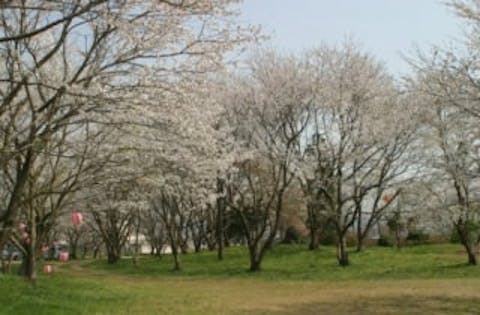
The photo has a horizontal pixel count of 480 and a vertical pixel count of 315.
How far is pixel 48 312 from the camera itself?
1341 cm

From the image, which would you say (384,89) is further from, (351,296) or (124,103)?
(124,103)

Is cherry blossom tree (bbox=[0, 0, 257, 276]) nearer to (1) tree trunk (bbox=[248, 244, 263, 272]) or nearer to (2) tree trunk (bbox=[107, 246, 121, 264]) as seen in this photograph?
(1) tree trunk (bbox=[248, 244, 263, 272])

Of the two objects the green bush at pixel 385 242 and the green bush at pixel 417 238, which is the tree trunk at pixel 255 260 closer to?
the green bush at pixel 385 242

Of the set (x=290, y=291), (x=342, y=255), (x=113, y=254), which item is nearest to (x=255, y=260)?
(x=342, y=255)

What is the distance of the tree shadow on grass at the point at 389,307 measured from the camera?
48.8 feet

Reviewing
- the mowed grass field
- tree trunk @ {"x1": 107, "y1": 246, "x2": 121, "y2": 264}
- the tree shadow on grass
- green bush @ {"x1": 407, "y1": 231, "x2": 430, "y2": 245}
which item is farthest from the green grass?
tree trunk @ {"x1": 107, "y1": 246, "x2": 121, "y2": 264}

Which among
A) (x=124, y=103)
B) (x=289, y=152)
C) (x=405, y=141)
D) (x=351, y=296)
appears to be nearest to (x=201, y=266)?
(x=289, y=152)

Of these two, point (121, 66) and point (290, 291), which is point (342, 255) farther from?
point (121, 66)

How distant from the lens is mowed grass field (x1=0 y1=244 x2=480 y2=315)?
15.5 m

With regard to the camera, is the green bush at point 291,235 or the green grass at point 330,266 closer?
the green grass at point 330,266

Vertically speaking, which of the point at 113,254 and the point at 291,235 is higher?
the point at 291,235

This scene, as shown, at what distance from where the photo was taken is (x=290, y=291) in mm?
21359

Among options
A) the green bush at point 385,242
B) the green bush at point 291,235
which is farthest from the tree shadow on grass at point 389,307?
the green bush at point 291,235

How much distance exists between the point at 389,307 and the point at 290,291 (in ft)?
19.6
